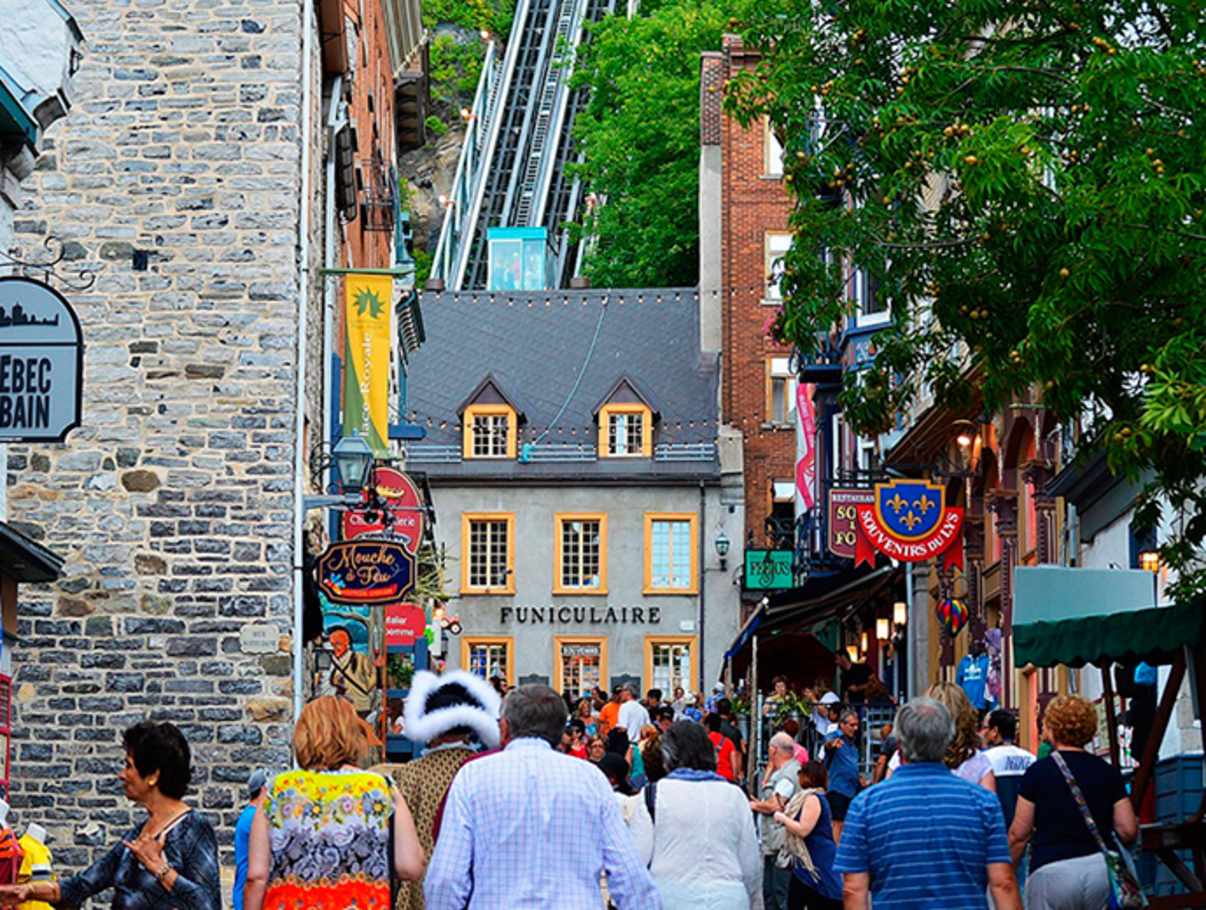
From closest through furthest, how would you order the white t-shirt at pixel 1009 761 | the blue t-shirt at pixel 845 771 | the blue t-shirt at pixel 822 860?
the blue t-shirt at pixel 822 860, the white t-shirt at pixel 1009 761, the blue t-shirt at pixel 845 771

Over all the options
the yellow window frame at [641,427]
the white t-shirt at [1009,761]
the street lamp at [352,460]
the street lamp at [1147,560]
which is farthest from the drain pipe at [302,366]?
the yellow window frame at [641,427]

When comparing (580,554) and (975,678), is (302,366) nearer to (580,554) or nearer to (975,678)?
(975,678)

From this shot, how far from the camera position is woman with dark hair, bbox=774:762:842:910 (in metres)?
13.7

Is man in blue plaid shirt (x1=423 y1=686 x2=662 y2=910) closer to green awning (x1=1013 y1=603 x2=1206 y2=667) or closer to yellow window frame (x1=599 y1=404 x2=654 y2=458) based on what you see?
green awning (x1=1013 y1=603 x2=1206 y2=667)

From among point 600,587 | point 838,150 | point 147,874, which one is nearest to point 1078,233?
point 838,150

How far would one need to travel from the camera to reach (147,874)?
8.41m

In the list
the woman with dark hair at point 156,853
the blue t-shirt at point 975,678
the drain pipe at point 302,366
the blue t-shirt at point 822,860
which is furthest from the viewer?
the blue t-shirt at point 975,678

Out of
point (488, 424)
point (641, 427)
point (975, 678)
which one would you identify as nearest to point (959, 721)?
point (975, 678)

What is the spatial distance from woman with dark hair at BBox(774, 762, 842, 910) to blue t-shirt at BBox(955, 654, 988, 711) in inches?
499

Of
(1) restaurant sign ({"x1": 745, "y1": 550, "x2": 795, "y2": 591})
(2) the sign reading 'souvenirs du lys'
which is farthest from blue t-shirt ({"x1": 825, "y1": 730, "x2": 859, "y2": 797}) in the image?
(1) restaurant sign ({"x1": 745, "y1": 550, "x2": 795, "y2": 591})

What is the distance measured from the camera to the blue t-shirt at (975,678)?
26516mm

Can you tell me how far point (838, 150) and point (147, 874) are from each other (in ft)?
25.1

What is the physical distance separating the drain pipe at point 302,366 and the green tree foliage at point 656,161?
44.7 meters

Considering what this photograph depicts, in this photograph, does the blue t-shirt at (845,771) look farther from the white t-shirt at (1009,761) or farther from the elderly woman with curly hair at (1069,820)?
the elderly woman with curly hair at (1069,820)
